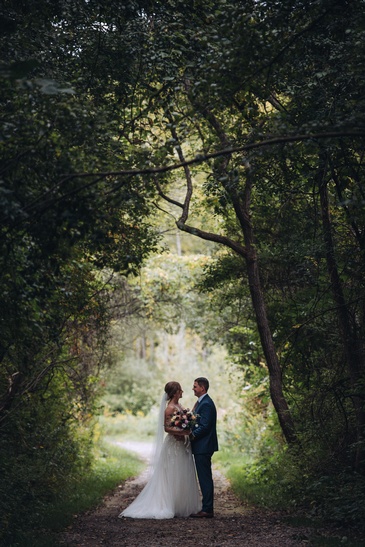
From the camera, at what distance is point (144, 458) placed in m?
23.5

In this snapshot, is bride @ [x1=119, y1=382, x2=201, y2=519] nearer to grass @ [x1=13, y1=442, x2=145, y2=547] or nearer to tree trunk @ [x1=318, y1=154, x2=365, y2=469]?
grass @ [x1=13, y1=442, x2=145, y2=547]

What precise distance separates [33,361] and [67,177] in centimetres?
492

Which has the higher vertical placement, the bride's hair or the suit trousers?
the bride's hair

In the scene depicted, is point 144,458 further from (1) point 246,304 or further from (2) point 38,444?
(2) point 38,444

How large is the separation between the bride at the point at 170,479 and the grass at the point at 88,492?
3.54ft

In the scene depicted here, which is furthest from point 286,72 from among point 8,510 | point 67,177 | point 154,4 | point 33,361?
point 8,510

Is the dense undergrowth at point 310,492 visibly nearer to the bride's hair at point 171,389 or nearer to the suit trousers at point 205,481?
the suit trousers at point 205,481

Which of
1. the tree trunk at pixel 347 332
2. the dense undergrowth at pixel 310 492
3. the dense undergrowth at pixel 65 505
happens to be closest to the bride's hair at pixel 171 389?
the dense undergrowth at pixel 310 492

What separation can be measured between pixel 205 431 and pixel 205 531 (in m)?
2.08

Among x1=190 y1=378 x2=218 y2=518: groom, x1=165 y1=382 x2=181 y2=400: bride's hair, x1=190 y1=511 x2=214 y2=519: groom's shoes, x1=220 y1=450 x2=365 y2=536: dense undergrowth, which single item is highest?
x1=165 y1=382 x2=181 y2=400: bride's hair

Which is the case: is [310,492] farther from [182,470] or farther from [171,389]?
[171,389]

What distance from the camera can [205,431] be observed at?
10688mm

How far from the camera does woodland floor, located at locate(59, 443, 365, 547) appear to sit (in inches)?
305

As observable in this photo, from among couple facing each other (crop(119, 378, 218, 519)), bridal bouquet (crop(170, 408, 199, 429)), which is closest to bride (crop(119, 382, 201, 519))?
couple facing each other (crop(119, 378, 218, 519))
